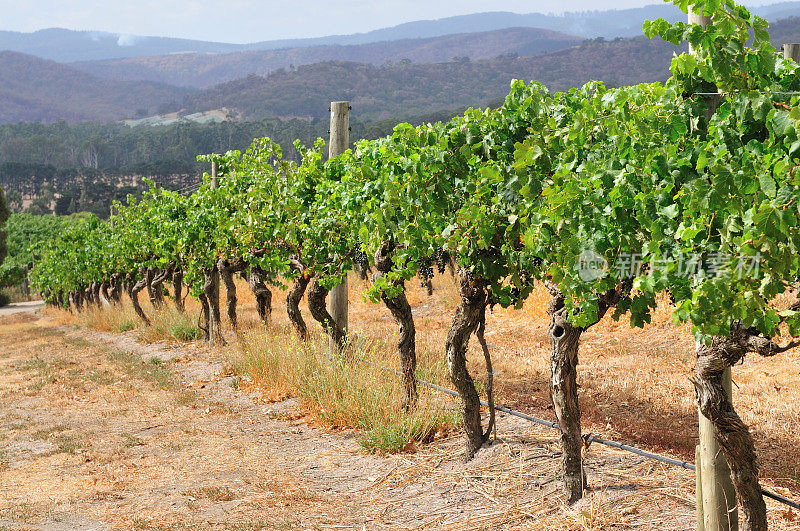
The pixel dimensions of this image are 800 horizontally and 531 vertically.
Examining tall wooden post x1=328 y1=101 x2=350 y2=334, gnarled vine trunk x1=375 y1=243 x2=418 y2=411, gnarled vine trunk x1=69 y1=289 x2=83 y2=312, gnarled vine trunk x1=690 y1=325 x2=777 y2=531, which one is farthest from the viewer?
gnarled vine trunk x1=69 y1=289 x2=83 y2=312

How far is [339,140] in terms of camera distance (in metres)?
8.99

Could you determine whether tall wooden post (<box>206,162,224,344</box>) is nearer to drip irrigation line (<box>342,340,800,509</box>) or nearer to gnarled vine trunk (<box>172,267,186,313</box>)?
gnarled vine trunk (<box>172,267,186,313</box>)

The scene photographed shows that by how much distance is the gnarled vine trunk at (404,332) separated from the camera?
6.88 metres

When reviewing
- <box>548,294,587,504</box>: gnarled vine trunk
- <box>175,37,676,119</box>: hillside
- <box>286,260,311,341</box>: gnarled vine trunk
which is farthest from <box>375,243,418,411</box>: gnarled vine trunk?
<box>175,37,676,119</box>: hillside

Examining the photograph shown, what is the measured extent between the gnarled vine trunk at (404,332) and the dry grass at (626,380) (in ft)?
0.88

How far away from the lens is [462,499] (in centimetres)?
502

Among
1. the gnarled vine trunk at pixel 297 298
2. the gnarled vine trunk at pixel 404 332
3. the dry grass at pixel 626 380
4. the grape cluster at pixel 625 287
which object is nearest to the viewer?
the grape cluster at pixel 625 287

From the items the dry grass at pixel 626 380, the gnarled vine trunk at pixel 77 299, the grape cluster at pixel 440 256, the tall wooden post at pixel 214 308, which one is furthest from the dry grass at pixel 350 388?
→ the gnarled vine trunk at pixel 77 299

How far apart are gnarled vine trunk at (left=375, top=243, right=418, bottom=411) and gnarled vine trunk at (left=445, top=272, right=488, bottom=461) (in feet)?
3.33

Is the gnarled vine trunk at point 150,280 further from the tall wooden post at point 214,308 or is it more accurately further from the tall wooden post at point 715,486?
the tall wooden post at point 715,486

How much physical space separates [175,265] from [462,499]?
46.1 ft

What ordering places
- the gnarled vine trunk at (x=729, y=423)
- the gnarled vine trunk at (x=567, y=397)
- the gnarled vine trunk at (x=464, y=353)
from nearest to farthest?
the gnarled vine trunk at (x=729, y=423) → the gnarled vine trunk at (x=567, y=397) → the gnarled vine trunk at (x=464, y=353)

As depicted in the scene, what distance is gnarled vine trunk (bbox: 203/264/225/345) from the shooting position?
13609 millimetres

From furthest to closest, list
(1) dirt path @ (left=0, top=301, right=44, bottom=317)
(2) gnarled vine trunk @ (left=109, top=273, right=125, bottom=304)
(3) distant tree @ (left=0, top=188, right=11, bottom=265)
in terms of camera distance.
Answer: (1) dirt path @ (left=0, top=301, right=44, bottom=317) < (3) distant tree @ (left=0, top=188, right=11, bottom=265) < (2) gnarled vine trunk @ (left=109, top=273, right=125, bottom=304)
